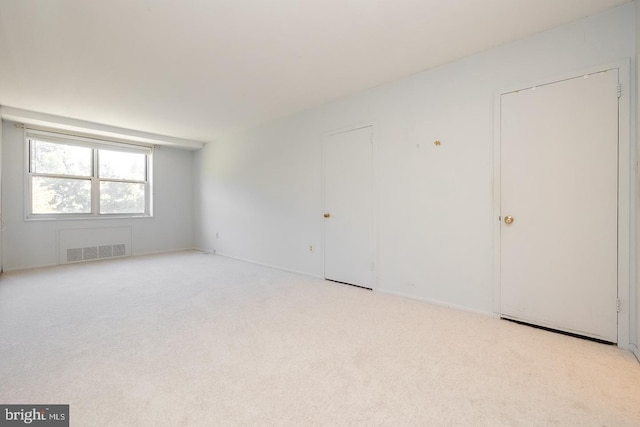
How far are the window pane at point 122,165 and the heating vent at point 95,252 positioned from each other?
139 cm

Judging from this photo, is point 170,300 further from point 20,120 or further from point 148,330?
point 20,120

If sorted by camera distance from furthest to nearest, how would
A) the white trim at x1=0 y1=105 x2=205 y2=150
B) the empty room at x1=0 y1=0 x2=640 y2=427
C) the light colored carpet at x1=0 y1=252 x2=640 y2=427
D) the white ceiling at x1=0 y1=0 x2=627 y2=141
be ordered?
the white trim at x1=0 y1=105 x2=205 y2=150 → the white ceiling at x1=0 y1=0 x2=627 y2=141 → the empty room at x1=0 y1=0 x2=640 y2=427 → the light colored carpet at x1=0 y1=252 x2=640 y2=427

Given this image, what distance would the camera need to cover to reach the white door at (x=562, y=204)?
6.67 feet

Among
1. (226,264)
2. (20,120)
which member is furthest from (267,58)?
(20,120)

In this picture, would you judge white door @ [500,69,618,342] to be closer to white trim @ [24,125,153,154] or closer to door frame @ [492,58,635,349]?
door frame @ [492,58,635,349]

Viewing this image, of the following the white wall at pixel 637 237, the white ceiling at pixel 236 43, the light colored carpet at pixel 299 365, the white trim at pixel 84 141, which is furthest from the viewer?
the white trim at pixel 84 141

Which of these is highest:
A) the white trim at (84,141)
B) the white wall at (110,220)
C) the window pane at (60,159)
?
the white trim at (84,141)

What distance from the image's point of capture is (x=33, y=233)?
15.0 ft

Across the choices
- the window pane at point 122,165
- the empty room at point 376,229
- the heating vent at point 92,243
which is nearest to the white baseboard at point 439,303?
the empty room at point 376,229

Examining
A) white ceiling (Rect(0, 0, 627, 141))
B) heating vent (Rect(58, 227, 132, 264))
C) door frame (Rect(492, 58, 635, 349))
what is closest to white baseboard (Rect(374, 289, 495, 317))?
door frame (Rect(492, 58, 635, 349))

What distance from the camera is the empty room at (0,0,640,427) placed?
5.04 feet

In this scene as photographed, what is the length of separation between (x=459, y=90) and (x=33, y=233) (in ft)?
21.8

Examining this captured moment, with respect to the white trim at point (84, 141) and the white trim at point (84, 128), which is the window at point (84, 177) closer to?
the white trim at point (84, 141)

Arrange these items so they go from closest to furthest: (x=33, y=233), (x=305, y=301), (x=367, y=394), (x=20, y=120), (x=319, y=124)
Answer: (x=367, y=394)
(x=305, y=301)
(x=319, y=124)
(x=20, y=120)
(x=33, y=233)
